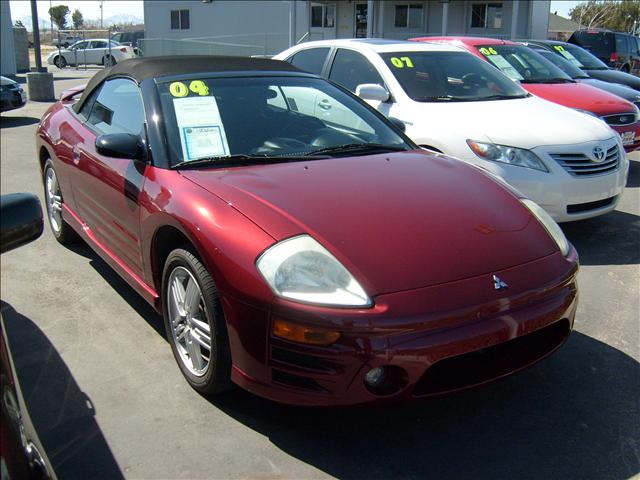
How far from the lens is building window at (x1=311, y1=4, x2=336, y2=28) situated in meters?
30.4

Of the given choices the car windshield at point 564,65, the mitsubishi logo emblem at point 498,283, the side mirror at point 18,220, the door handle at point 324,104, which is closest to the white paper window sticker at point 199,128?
the door handle at point 324,104

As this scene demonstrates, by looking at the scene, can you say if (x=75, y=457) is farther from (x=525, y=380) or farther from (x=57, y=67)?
(x=57, y=67)

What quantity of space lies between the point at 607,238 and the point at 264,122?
3526 mm

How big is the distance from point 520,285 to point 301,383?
3.24 feet

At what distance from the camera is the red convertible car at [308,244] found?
8.04 feet

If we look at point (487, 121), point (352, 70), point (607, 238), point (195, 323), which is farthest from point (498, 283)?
point (352, 70)

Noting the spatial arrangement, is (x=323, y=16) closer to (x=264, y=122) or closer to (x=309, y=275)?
(x=264, y=122)

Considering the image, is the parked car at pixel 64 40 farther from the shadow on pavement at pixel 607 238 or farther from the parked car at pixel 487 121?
the shadow on pavement at pixel 607 238

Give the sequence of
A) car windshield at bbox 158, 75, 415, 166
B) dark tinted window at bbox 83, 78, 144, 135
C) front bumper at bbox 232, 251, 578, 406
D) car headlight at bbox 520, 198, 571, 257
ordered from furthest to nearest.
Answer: dark tinted window at bbox 83, 78, 144, 135, car windshield at bbox 158, 75, 415, 166, car headlight at bbox 520, 198, 571, 257, front bumper at bbox 232, 251, 578, 406

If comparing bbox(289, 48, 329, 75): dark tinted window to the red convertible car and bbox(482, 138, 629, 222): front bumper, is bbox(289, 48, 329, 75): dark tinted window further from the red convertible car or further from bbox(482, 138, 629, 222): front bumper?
the red convertible car

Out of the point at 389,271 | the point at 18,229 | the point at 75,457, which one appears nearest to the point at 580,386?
the point at 389,271

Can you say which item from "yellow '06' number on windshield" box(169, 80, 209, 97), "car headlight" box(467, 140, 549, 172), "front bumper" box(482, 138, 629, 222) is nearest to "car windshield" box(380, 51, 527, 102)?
"car headlight" box(467, 140, 549, 172)

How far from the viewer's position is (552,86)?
27.6 feet

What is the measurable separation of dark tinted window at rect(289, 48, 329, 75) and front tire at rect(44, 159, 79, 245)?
3096 millimetres
